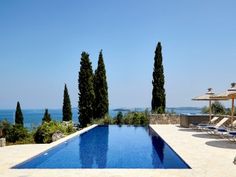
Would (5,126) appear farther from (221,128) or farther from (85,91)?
(221,128)

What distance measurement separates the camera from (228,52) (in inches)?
1062

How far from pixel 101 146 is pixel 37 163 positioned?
5.33 metres

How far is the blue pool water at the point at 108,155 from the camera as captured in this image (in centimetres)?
971

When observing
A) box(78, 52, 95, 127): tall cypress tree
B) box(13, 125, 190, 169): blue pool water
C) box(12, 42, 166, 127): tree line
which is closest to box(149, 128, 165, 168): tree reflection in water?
box(13, 125, 190, 169): blue pool water

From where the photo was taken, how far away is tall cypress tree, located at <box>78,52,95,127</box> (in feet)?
94.2

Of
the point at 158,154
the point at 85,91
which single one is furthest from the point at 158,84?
the point at 158,154

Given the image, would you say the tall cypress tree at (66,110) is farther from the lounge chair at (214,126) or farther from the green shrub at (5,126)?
the lounge chair at (214,126)

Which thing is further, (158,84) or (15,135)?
(158,84)

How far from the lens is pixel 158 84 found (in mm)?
27672

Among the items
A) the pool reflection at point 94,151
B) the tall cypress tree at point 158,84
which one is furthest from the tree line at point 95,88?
the pool reflection at point 94,151

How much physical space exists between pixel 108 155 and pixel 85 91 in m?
17.1

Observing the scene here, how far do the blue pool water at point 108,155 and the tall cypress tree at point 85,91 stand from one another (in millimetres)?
12211

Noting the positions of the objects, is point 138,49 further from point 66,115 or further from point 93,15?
point 66,115

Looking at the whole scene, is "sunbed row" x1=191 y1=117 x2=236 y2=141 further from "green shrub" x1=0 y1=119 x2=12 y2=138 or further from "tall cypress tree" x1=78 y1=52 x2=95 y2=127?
"tall cypress tree" x1=78 y1=52 x2=95 y2=127
